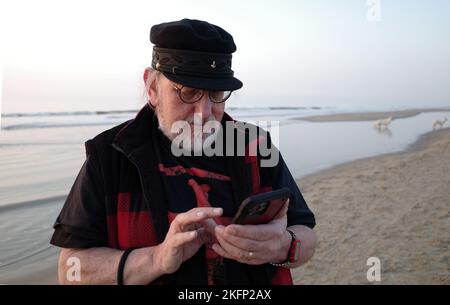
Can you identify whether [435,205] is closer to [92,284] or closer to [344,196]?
[344,196]

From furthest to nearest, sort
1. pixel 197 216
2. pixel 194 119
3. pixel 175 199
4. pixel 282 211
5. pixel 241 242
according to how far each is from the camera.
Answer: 1. pixel 194 119
2. pixel 175 199
3. pixel 282 211
4. pixel 241 242
5. pixel 197 216

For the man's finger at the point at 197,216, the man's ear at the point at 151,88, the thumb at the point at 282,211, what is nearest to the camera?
the man's finger at the point at 197,216

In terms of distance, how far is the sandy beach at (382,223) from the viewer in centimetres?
427

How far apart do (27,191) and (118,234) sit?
5324 mm

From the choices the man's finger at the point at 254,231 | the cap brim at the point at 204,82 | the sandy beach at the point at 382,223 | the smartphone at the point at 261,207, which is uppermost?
the cap brim at the point at 204,82

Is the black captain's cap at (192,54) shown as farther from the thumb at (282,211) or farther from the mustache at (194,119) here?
the thumb at (282,211)

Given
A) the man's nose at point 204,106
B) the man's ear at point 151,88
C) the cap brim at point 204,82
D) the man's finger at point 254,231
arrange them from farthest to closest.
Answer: the man's ear at point 151,88
the man's nose at point 204,106
the cap brim at point 204,82
the man's finger at point 254,231

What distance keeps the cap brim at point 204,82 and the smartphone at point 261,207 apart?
59 cm

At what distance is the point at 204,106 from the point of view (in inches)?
78.9

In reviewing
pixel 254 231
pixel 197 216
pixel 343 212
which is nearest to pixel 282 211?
pixel 254 231

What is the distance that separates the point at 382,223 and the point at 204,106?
14.4ft

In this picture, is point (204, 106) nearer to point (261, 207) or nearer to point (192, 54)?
point (192, 54)

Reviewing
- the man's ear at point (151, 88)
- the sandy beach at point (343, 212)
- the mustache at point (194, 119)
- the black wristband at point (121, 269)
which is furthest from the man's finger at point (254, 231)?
the sandy beach at point (343, 212)
